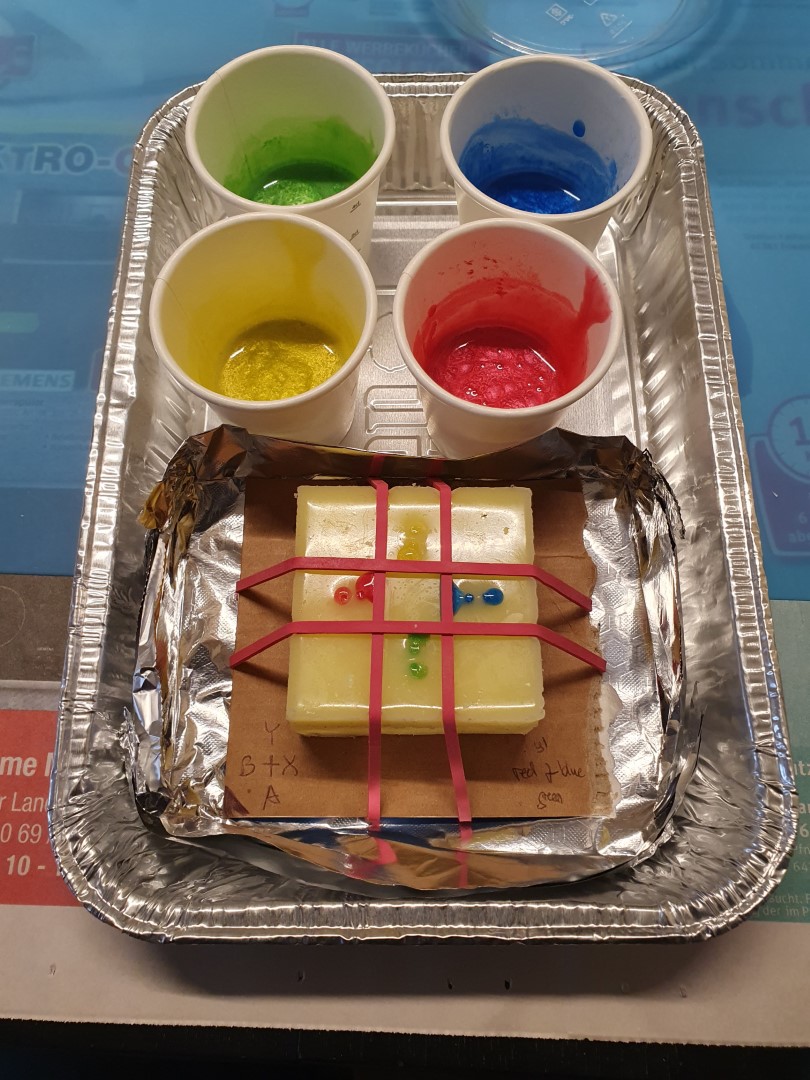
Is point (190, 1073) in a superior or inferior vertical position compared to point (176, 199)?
inferior

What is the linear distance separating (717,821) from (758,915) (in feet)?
0.59

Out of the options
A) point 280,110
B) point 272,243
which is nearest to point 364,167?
point 280,110

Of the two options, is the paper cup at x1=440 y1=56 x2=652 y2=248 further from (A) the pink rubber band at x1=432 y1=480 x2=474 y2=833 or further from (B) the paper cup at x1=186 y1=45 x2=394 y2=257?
(A) the pink rubber band at x1=432 y1=480 x2=474 y2=833

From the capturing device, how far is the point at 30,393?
141 centimetres

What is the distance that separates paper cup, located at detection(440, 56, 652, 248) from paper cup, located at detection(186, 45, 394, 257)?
0.14 m

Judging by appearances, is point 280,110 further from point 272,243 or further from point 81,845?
point 81,845

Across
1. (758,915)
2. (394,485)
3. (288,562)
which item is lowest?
(758,915)

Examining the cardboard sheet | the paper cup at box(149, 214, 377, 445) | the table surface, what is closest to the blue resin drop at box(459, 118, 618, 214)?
the paper cup at box(149, 214, 377, 445)

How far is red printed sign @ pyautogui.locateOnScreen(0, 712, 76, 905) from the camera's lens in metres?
1.11

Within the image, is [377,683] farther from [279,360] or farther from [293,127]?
[293,127]

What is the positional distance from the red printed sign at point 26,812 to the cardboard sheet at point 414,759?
1.09 feet

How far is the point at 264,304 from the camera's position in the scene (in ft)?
3.84

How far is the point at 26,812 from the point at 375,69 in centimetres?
157

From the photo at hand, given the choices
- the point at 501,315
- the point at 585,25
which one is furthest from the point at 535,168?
the point at 585,25
